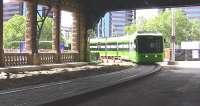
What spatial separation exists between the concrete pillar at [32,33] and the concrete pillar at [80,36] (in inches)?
337

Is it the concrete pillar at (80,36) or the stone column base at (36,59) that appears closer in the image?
the stone column base at (36,59)

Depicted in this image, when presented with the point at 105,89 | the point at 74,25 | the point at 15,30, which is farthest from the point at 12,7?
the point at 105,89

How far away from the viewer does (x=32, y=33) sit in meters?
36.8

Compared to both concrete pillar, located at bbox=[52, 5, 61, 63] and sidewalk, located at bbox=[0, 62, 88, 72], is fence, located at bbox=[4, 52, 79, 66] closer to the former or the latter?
concrete pillar, located at bbox=[52, 5, 61, 63]

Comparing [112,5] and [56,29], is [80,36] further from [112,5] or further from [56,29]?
[56,29]

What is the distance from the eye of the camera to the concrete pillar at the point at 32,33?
3656 centimetres

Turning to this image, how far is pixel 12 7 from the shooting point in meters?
158

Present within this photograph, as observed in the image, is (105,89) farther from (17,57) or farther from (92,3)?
(92,3)

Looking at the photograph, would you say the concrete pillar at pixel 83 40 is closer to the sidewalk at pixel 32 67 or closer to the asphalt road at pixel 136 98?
the sidewalk at pixel 32 67

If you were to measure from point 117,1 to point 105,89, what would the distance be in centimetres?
2602

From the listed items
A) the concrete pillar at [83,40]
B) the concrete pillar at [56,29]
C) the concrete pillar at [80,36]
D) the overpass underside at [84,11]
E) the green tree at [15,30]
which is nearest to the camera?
the concrete pillar at [56,29]

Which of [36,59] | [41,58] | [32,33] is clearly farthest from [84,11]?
[36,59]

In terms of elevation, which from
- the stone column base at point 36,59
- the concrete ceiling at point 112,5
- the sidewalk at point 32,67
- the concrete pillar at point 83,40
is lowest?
the sidewalk at point 32,67

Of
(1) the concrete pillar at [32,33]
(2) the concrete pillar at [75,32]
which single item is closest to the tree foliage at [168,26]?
(2) the concrete pillar at [75,32]
